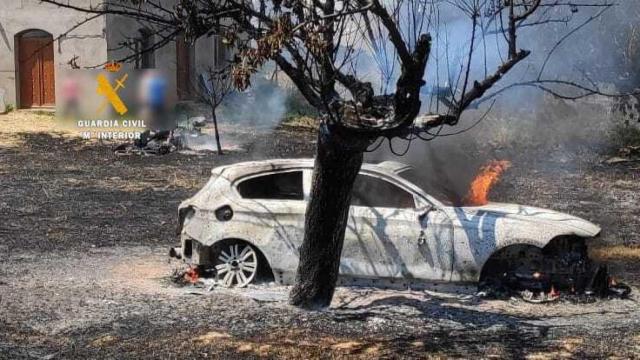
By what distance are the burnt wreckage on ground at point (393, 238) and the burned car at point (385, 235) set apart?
0.04ft

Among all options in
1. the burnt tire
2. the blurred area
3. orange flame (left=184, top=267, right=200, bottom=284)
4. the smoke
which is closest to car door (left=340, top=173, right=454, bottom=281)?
the burnt tire

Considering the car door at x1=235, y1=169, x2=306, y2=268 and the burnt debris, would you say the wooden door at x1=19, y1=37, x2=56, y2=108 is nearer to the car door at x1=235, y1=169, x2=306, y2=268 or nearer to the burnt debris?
the car door at x1=235, y1=169, x2=306, y2=268

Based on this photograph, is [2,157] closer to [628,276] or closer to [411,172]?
[411,172]

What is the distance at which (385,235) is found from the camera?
8234 millimetres

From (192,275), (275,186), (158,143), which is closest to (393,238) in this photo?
(275,186)

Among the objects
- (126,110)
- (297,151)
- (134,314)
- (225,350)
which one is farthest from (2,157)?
(225,350)

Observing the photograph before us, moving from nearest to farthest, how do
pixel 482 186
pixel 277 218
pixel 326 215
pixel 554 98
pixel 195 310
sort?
pixel 326 215
pixel 195 310
pixel 277 218
pixel 482 186
pixel 554 98

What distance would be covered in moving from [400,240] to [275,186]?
1631mm

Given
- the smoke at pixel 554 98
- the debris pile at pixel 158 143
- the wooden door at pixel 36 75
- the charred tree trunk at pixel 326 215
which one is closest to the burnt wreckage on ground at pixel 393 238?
the charred tree trunk at pixel 326 215

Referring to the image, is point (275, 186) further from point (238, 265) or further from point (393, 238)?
point (393, 238)

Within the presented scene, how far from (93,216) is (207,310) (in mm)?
5511

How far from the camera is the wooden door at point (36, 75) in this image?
967 inches

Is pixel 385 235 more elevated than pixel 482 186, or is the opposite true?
pixel 482 186

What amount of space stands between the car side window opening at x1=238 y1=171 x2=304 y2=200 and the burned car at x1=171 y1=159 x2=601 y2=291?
0.01 metres
